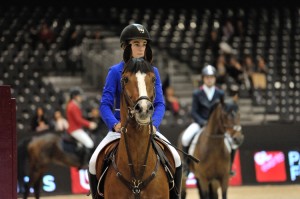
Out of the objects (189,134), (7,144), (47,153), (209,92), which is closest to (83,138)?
(47,153)

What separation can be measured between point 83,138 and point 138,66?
9.69m

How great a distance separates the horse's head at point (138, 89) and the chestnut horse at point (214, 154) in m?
5.64

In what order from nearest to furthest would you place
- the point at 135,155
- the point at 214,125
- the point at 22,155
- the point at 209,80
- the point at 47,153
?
the point at 135,155
the point at 214,125
the point at 209,80
the point at 22,155
the point at 47,153

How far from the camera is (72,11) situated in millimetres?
24359

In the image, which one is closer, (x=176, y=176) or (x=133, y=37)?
(x=133, y=37)

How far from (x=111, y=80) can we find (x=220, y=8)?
20.9 metres

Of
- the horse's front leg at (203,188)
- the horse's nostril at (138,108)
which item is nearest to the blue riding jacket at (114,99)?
the horse's nostril at (138,108)

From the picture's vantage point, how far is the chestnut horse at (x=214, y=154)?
37.3 ft

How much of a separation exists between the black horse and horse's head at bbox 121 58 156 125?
9.44 metres

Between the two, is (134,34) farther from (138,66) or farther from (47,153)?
(47,153)

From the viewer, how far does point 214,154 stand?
37.7 ft

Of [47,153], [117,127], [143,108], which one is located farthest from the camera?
[47,153]

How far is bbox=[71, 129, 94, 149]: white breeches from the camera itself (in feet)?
50.3

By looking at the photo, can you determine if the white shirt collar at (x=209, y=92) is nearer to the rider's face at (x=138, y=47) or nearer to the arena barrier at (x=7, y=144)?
the arena barrier at (x=7, y=144)
